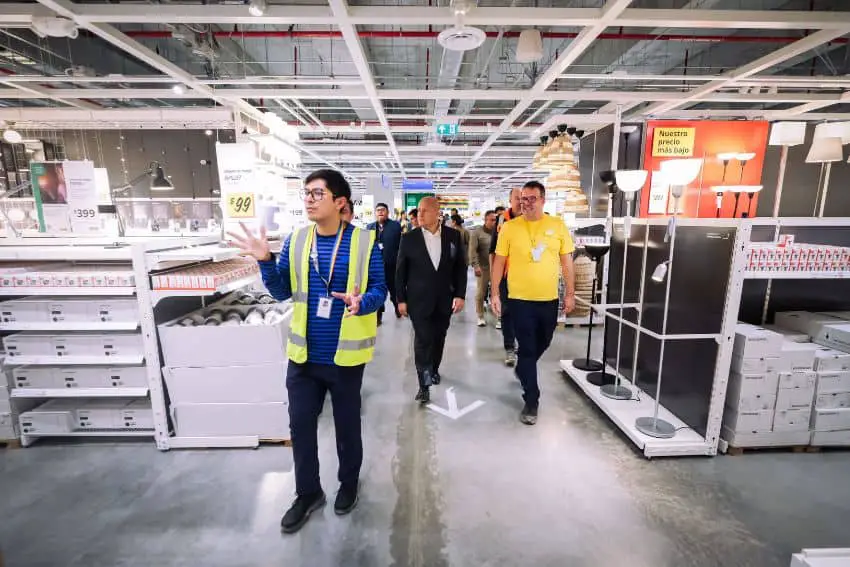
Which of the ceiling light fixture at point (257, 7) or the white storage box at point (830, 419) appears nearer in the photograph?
the white storage box at point (830, 419)

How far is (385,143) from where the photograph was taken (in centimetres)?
1144

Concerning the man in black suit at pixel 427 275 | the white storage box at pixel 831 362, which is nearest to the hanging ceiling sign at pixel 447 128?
the man in black suit at pixel 427 275

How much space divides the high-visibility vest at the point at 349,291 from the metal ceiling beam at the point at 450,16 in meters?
2.65

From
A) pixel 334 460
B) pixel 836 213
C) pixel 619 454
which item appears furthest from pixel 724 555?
pixel 836 213

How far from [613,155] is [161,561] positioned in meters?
6.30

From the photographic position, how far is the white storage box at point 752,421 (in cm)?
286

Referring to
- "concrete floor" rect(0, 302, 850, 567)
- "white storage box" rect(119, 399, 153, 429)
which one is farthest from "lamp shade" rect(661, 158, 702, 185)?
"white storage box" rect(119, 399, 153, 429)

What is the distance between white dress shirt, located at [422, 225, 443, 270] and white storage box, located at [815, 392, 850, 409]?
117 inches

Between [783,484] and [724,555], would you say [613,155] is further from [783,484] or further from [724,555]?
[724,555]

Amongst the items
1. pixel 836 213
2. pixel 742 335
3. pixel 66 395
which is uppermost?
pixel 836 213

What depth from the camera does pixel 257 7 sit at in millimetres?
3379

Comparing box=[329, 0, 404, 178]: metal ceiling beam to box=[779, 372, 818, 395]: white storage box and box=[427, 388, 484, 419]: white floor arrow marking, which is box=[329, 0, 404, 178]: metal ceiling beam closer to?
box=[427, 388, 484, 419]: white floor arrow marking

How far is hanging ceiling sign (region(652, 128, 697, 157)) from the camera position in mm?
5520

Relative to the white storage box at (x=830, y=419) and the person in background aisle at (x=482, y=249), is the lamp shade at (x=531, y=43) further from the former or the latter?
the white storage box at (x=830, y=419)
